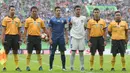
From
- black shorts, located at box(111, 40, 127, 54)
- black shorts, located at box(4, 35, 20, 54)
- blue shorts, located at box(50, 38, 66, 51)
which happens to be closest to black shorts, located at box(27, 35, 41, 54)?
black shorts, located at box(4, 35, 20, 54)

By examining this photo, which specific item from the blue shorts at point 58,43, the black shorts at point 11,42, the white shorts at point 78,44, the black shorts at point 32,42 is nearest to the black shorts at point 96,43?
the white shorts at point 78,44

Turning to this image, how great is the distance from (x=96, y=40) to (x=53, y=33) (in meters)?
1.67

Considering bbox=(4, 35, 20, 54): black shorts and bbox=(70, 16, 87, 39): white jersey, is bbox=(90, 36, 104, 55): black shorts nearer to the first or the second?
bbox=(70, 16, 87, 39): white jersey

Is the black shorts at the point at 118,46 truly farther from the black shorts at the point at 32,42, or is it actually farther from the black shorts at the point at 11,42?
the black shorts at the point at 11,42

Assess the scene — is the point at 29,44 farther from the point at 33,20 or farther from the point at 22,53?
the point at 22,53

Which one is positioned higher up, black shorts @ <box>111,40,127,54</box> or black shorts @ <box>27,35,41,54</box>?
black shorts @ <box>27,35,41,54</box>

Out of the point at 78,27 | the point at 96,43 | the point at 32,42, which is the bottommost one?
the point at 96,43

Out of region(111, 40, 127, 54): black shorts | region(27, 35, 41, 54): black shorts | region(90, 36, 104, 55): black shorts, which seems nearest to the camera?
region(27, 35, 41, 54): black shorts

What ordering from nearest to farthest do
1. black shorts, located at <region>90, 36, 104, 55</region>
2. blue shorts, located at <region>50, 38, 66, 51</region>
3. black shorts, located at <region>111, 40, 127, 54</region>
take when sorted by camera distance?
blue shorts, located at <region>50, 38, 66, 51</region>, black shorts, located at <region>90, 36, 104, 55</region>, black shorts, located at <region>111, 40, 127, 54</region>

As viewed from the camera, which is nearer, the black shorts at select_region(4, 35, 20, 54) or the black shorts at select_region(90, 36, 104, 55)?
the black shorts at select_region(4, 35, 20, 54)

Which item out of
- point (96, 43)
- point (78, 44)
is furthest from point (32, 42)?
point (96, 43)

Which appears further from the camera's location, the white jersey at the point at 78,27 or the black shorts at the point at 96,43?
the black shorts at the point at 96,43

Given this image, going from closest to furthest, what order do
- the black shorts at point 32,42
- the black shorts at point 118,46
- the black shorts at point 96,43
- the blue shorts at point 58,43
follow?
the blue shorts at point 58,43
the black shorts at point 32,42
the black shorts at point 96,43
the black shorts at point 118,46

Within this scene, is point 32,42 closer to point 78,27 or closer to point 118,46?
point 78,27
